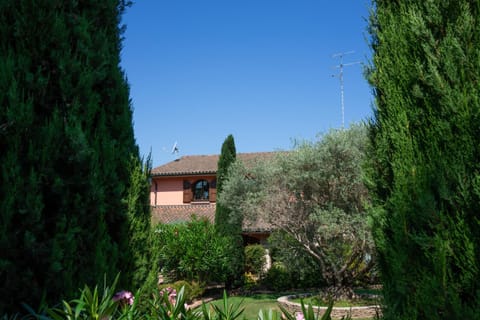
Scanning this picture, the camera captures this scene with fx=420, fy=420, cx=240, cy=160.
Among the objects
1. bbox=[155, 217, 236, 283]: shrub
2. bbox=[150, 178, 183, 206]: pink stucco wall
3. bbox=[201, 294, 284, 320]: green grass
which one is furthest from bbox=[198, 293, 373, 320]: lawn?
bbox=[150, 178, 183, 206]: pink stucco wall

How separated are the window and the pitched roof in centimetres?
117

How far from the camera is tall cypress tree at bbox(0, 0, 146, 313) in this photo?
428 centimetres

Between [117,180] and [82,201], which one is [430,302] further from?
[117,180]

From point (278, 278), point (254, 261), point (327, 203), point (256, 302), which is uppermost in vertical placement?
point (327, 203)

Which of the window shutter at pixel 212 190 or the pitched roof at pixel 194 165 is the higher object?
the pitched roof at pixel 194 165

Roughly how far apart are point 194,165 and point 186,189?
1.95m

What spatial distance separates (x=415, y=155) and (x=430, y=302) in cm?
120

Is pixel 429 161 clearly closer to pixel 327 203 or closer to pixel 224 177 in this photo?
pixel 327 203

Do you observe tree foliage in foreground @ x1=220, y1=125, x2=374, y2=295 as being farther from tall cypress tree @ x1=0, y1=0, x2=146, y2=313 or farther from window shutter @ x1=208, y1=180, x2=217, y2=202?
tall cypress tree @ x1=0, y1=0, x2=146, y2=313

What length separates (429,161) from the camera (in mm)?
3506

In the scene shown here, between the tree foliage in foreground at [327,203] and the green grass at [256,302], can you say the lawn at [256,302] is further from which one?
the tree foliage in foreground at [327,203]

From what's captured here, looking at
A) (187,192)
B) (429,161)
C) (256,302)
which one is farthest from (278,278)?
(429,161)

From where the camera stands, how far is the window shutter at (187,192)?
29.9 m

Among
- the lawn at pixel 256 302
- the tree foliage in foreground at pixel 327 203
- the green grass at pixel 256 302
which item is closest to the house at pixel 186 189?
the lawn at pixel 256 302
